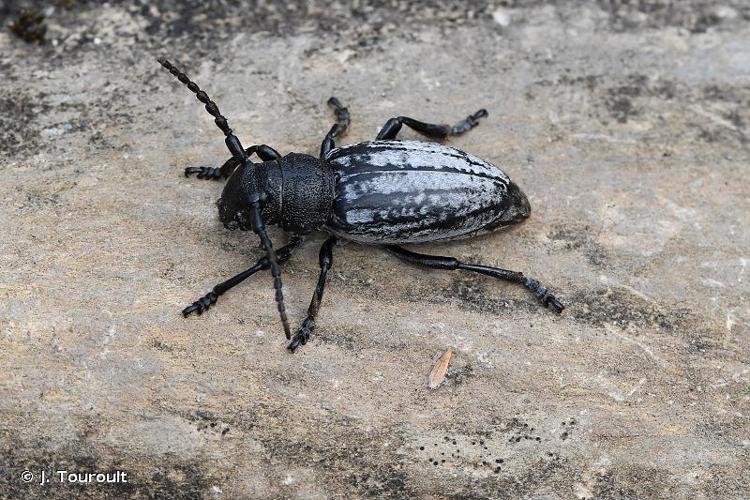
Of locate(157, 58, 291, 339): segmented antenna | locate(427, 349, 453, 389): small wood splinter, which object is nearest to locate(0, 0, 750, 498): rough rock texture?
locate(427, 349, 453, 389): small wood splinter

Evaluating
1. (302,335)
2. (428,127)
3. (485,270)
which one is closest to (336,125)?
(428,127)

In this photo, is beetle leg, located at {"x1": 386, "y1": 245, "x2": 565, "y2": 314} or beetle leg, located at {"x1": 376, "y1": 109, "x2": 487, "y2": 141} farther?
beetle leg, located at {"x1": 376, "y1": 109, "x2": 487, "y2": 141}

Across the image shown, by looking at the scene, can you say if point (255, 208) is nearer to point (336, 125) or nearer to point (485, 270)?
point (336, 125)

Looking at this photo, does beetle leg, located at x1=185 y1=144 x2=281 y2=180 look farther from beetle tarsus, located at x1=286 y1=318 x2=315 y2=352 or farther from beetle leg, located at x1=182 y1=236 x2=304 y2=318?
beetle tarsus, located at x1=286 y1=318 x2=315 y2=352

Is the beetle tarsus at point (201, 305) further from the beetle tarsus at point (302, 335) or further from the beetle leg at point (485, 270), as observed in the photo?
the beetle leg at point (485, 270)

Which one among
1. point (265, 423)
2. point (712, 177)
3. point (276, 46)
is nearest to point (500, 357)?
point (265, 423)
